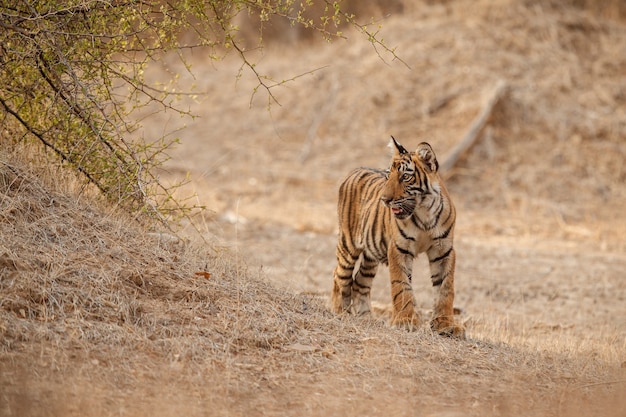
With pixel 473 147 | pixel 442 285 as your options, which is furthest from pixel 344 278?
pixel 473 147

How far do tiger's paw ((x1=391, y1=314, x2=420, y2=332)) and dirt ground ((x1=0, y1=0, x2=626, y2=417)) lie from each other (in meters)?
0.30

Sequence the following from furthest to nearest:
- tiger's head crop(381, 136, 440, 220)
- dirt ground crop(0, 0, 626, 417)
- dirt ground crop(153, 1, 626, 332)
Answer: dirt ground crop(153, 1, 626, 332) < tiger's head crop(381, 136, 440, 220) < dirt ground crop(0, 0, 626, 417)

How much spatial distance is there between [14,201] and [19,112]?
5.01ft

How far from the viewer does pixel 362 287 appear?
742cm

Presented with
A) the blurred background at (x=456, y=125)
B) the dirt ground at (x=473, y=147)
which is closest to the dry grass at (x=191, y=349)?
the dirt ground at (x=473, y=147)

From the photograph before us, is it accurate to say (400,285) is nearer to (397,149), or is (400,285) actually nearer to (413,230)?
(413,230)

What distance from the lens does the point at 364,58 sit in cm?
2083

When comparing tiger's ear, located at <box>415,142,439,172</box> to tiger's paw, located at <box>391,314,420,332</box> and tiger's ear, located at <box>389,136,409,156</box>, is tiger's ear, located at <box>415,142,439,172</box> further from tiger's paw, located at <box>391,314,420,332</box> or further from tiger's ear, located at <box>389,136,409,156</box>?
tiger's paw, located at <box>391,314,420,332</box>

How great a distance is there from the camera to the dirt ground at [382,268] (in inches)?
183

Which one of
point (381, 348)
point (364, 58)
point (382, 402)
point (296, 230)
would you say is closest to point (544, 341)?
point (381, 348)

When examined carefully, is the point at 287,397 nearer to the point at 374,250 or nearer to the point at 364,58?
the point at 374,250

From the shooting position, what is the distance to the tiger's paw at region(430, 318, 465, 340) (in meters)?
6.27

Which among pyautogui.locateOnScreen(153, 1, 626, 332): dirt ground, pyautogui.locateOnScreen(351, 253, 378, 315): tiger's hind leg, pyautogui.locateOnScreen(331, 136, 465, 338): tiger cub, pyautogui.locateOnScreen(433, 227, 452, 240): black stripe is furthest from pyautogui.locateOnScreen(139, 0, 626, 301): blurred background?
pyautogui.locateOnScreen(433, 227, 452, 240): black stripe

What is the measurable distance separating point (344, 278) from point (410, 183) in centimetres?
156
